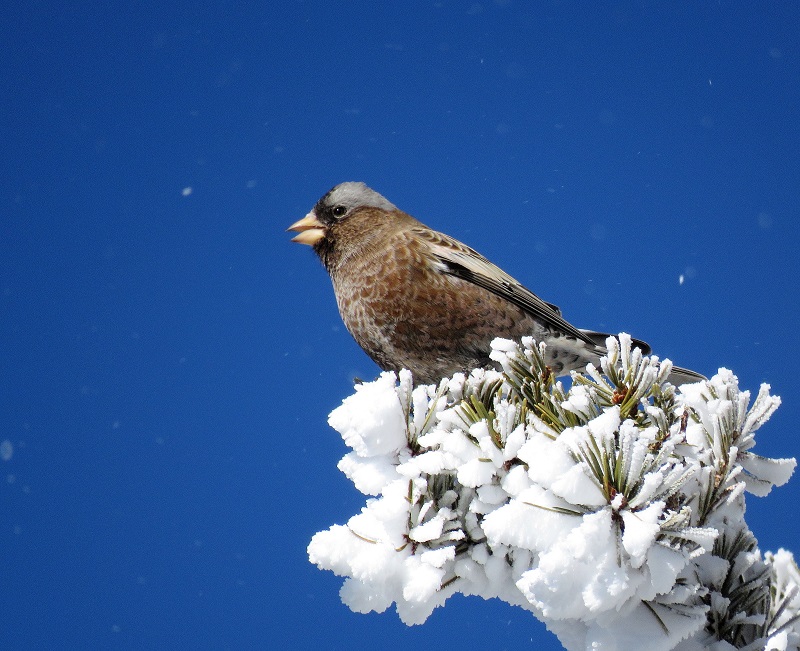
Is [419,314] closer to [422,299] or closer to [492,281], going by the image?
[422,299]

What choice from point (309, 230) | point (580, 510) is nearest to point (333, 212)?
point (309, 230)

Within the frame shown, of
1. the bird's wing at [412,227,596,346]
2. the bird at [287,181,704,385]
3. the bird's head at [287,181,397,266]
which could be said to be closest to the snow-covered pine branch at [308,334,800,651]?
the bird at [287,181,704,385]

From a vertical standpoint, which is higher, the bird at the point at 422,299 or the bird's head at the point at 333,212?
the bird's head at the point at 333,212

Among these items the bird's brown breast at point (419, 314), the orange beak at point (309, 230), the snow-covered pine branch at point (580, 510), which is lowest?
the snow-covered pine branch at point (580, 510)

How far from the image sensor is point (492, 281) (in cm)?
283

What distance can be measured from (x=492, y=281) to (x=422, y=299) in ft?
1.11

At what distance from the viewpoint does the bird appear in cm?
258

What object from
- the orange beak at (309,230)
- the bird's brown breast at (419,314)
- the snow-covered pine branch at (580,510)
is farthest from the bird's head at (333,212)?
the snow-covered pine branch at (580,510)

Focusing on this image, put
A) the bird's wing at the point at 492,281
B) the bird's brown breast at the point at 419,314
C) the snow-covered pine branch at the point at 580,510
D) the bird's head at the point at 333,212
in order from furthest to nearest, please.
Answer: the bird's head at the point at 333,212, the bird's wing at the point at 492,281, the bird's brown breast at the point at 419,314, the snow-covered pine branch at the point at 580,510

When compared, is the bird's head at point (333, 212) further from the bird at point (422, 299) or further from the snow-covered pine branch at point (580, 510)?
the snow-covered pine branch at point (580, 510)

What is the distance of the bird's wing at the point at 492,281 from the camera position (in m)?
2.79

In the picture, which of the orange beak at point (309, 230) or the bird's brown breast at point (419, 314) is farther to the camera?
the orange beak at point (309, 230)

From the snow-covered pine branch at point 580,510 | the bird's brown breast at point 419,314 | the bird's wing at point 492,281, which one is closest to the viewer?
the snow-covered pine branch at point 580,510

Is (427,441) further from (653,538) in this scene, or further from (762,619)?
(762,619)
